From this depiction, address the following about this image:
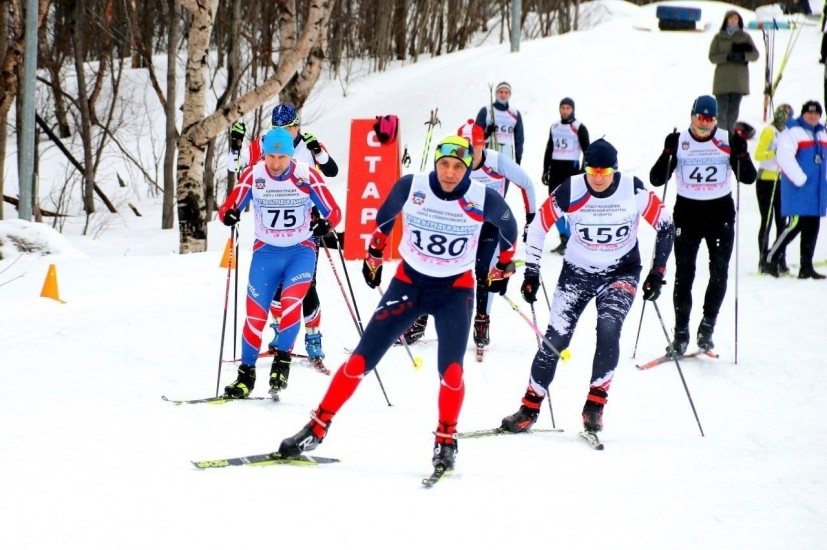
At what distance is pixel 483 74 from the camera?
22.2 metres

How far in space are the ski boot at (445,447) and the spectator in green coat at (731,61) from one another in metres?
10.9

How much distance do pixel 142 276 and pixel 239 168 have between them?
138 inches

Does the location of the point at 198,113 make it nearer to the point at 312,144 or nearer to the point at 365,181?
the point at 365,181

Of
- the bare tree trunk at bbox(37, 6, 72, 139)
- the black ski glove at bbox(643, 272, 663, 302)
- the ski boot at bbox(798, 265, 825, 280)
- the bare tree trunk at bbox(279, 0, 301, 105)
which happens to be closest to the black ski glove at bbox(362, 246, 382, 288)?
the black ski glove at bbox(643, 272, 663, 302)

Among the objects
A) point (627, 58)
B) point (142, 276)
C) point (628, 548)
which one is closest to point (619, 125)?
point (627, 58)

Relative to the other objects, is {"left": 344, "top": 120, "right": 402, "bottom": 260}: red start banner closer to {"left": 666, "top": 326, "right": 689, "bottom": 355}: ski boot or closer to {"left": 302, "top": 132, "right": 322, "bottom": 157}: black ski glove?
{"left": 302, "top": 132, "right": 322, "bottom": 157}: black ski glove

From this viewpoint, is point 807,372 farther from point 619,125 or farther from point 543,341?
point 619,125

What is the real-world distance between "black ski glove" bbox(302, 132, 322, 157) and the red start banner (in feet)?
14.2

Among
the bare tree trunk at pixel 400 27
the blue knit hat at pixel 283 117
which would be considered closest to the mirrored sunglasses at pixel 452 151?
the blue knit hat at pixel 283 117

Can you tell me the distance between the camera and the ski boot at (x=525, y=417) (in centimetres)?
577

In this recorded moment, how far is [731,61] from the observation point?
14.4 meters

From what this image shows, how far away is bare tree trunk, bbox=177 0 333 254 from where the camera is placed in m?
12.2

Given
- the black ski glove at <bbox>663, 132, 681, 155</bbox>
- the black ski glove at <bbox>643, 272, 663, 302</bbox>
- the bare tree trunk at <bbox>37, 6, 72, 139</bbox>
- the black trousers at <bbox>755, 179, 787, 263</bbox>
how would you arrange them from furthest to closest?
1. the bare tree trunk at <bbox>37, 6, 72, 139</bbox>
2. the black trousers at <bbox>755, 179, 787, 263</bbox>
3. the black ski glove at <bbox>663, 132, 681, 155</bbox>
4. the black ski glove at <bbox>643, 272, 663, 302</bbox>

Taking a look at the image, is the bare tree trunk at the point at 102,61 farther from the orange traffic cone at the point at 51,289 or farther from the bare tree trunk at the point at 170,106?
the orange traffic cone at the point at 51,289
